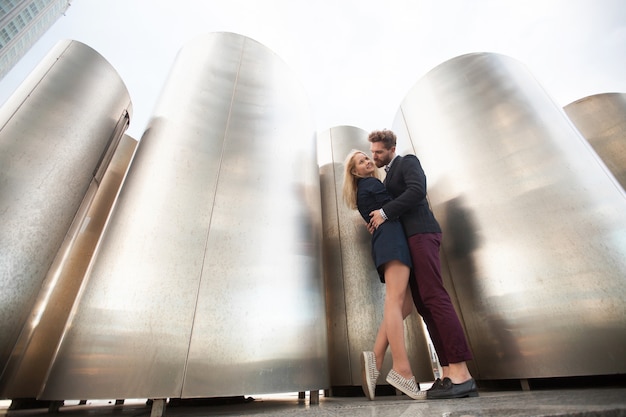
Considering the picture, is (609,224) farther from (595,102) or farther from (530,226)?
(595,102)

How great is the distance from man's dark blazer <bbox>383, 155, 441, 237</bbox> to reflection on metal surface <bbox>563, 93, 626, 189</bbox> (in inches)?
112

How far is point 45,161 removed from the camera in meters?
2.08

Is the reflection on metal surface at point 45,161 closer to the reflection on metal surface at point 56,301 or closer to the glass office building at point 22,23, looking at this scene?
the reflection on metal surface at point 56,301

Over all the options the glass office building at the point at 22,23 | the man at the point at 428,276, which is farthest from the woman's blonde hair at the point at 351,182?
the glass office building at the point at 22,23

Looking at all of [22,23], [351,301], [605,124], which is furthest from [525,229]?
[22,23]

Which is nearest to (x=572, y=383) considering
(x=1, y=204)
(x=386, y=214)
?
(x=386, y=214)

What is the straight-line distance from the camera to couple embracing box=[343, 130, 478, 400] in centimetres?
159

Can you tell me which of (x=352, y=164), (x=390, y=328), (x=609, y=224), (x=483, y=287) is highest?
(x=352, y=164)

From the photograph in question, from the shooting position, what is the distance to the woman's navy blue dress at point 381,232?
1.86m

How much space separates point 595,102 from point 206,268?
16.3 feet

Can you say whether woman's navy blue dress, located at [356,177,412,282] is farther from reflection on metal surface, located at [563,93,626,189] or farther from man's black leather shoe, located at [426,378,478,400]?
reflection on metal surface, located at [563,93,626,189]

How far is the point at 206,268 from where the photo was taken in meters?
1.62

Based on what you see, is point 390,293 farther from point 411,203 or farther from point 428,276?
point 411,203

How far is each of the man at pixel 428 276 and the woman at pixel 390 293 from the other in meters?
0.07
